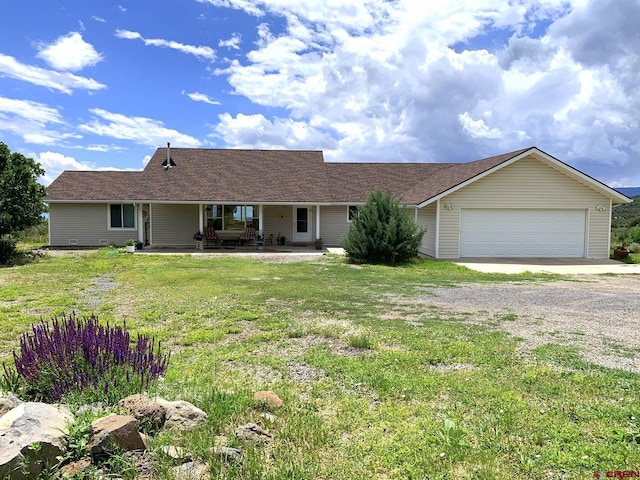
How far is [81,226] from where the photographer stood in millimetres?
22188

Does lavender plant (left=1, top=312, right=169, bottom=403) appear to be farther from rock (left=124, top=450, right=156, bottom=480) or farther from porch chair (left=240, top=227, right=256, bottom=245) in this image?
porch chair (left=240, top=227, right=256, bottom=245)

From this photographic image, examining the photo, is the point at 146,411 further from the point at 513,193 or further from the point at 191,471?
the point at 513,193

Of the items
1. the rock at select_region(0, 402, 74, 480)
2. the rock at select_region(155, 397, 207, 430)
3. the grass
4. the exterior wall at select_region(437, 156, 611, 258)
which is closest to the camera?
the rock at select_region(0, 402, 74, 480)

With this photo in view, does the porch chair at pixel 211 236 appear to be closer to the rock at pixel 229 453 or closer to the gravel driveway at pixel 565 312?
the gravel driveway at pixel 565 312

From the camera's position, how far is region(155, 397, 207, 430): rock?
325 centimetres

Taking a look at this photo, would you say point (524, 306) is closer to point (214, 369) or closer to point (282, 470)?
point (214, 369)

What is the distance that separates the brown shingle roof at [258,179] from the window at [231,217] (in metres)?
1.14

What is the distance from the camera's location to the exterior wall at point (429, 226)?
59.5 ft

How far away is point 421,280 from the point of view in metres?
12.0

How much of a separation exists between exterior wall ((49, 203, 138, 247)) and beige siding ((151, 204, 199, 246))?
1.53 metres

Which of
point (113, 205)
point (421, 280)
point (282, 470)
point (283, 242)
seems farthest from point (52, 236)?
point (282, 470)

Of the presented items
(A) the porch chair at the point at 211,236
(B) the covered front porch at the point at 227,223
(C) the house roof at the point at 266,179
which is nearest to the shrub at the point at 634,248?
(C) the house roof at the point at 266,179

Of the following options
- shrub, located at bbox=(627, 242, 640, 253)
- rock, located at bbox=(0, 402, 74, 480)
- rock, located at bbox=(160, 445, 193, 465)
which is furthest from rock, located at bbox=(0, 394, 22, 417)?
shrub, located at bbox=(627, 242, 640, 253)

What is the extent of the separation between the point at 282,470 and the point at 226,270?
431 inches
